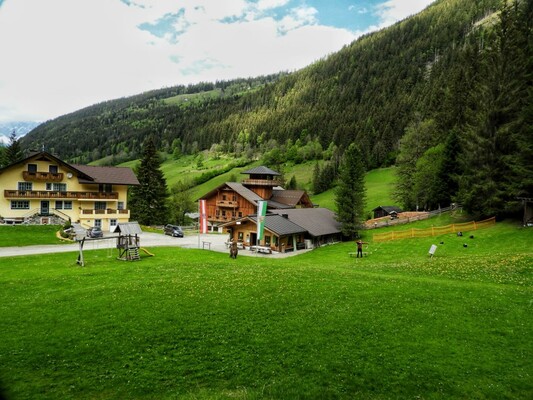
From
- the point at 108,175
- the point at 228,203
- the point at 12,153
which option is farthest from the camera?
the point at 12,153

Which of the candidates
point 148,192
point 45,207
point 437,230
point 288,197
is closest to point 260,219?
point 437,230

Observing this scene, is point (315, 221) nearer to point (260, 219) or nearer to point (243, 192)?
point (260, 219)

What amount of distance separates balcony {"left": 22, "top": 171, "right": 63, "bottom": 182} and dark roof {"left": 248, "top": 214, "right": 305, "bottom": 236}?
3341 cm

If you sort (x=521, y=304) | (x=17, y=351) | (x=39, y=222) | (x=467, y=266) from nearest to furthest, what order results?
(x=17, y=351), (x=521, y=304), (x=467, y=266), (x=39, y=222)

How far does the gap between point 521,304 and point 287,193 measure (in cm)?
7187

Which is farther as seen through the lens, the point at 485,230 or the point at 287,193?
the point at 287,193

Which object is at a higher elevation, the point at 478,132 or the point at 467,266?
the point at 478,132

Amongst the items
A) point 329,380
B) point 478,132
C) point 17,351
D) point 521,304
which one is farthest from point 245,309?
point 478,132

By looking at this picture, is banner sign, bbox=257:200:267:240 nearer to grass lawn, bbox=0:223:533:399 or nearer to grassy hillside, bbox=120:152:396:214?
grass lawn, bbox=0:223:533:399

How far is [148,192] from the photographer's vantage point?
72188 mm

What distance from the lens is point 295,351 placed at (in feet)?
42.8

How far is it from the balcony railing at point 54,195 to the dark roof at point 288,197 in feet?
128

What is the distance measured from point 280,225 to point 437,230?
21.6m

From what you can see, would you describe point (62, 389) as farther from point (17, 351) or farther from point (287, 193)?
point (287, 193)
